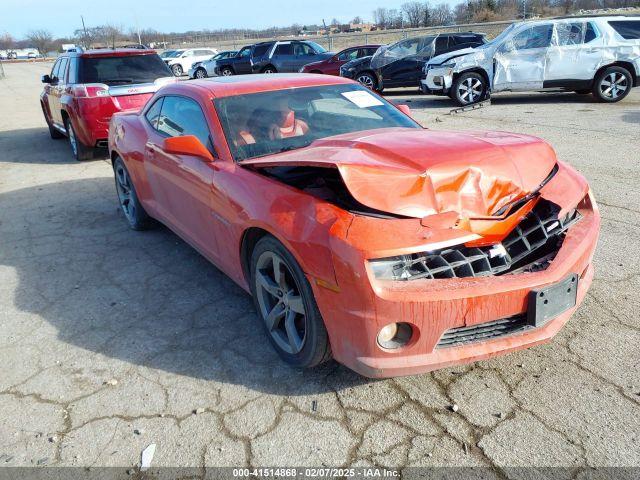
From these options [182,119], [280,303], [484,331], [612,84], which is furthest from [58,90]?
[612,84]

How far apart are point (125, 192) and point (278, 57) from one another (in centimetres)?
1562

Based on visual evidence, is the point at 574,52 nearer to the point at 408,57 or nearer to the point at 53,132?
the point at 408,57

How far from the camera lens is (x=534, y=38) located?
10.8 meters

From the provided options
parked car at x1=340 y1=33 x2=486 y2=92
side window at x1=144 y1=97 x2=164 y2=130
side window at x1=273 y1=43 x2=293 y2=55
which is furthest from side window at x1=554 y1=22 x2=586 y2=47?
side window at x1=273 y1=43 x2=293 y2=55

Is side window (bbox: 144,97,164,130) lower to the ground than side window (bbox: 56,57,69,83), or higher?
lower

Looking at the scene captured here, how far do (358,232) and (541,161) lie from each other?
1348mm

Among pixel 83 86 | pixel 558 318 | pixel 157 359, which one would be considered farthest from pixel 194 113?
pixel 83 86

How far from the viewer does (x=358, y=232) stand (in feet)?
7.45

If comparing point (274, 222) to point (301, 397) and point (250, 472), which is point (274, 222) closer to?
point (301, 397)

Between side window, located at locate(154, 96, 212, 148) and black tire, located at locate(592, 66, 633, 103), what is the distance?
32.0 ft

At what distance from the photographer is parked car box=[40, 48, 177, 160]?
8.00m

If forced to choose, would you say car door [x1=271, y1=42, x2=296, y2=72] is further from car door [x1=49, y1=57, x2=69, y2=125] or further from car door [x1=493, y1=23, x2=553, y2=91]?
car door [x1=49, y1=57, x2=69, y2=125]

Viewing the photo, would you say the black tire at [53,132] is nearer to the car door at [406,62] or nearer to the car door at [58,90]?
the car door at [58,90]

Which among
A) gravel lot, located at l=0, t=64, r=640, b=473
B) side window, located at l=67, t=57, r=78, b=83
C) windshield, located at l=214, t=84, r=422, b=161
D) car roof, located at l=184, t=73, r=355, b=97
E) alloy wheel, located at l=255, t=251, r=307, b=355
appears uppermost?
side window, located at l=67, t=57, r=78, b=83
